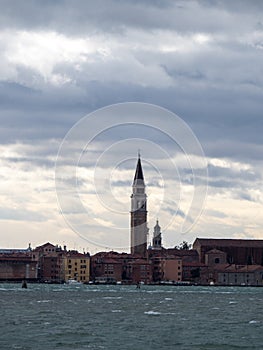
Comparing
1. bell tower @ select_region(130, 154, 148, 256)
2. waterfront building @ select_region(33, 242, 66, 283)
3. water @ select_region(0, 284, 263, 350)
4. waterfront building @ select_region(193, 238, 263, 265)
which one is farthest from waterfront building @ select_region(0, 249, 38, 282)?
water @ select_region(0, 284, 263, 350)

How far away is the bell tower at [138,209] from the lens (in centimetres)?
17962

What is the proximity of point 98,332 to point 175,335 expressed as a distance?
3909 mm

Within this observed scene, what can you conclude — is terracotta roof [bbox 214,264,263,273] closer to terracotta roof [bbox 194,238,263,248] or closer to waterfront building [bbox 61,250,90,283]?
terracotta roof [bbox 194,238,263,248]

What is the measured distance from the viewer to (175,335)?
46.8 meters

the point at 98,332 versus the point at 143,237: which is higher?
the point at 143,237

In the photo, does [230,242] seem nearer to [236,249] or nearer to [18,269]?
[236,249]

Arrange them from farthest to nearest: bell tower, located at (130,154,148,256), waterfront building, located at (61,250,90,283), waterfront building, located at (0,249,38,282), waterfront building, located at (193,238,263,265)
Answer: bell tower, located at (130,154,148,256) → waterfront building, located at (193,238,263,265) → waterfront building, located at (0,249,38,282) → waterfront building, located at (61,250,90,283)

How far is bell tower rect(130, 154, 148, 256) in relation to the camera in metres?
180

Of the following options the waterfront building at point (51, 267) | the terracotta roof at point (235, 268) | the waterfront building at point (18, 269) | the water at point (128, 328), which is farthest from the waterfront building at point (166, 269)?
the water at point (128, 328)

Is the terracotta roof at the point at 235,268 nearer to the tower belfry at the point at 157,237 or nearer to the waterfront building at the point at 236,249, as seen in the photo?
the waterfront building at the point at 236,249

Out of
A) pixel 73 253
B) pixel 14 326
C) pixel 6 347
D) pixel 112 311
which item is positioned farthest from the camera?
pixel 73 253

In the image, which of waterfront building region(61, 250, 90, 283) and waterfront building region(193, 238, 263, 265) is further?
waterfront building region(193, 238, 263, 265)

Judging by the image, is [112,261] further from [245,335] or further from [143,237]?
[245,335]

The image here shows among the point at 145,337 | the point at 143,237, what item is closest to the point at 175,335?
the point at 145,337
